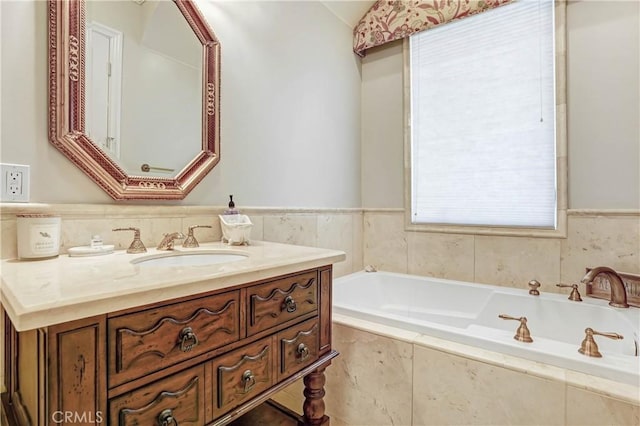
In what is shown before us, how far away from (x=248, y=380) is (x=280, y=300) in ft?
0.74

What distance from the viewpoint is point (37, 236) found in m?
0.94

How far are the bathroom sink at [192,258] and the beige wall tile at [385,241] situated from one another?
162 cm

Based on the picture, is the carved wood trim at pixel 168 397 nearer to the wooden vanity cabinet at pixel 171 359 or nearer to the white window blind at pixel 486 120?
the wooden vanity cabinet at pixel 171 359

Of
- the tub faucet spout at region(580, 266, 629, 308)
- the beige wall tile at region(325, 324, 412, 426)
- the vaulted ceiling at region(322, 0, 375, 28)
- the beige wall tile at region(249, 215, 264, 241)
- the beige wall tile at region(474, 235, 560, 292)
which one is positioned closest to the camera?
the beige wall tile at region(325, 324, 412, 426)

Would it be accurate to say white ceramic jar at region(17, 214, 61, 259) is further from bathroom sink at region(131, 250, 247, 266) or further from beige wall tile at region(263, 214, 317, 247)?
beige wall tile at region(263, 214, 317, 247)

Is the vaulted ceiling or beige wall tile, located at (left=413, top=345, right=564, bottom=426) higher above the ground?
the vaulted ceiling

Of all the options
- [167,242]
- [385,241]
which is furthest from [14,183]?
[385,241]

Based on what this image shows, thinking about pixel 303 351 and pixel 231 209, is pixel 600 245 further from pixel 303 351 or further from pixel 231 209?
pixel 231 209

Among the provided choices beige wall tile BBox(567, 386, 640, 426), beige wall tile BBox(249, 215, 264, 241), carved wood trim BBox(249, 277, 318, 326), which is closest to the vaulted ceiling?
beige wall tile BBox(249, 215, 264, 241)

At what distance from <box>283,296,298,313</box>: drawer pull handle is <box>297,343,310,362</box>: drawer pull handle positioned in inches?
5.1

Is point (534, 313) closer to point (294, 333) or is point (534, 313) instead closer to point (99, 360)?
point (294, 333)

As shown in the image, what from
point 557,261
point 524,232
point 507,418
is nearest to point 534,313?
point 557,261

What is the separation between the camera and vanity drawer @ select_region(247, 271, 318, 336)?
0.87 metres

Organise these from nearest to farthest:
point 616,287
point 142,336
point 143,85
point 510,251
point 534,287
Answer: point 142,336, point 143,85, point 616,287, point 534,287, point 510,251
